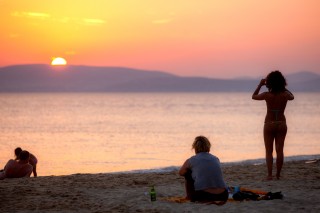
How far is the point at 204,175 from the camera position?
360 inches

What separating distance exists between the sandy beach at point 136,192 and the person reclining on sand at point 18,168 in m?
0.58

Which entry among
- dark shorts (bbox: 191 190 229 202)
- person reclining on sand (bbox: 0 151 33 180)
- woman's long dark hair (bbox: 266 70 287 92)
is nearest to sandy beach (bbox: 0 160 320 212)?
dark shorts (bbox: 191 190 229 202)

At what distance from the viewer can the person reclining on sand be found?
13305 mm

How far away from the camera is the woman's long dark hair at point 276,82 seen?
37.1ft

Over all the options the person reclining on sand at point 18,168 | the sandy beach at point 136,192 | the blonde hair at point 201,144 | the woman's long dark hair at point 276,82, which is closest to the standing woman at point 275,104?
the woman's long dark hair at point 276,82

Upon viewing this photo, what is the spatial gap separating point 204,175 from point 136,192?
2.14m

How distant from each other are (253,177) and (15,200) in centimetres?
498

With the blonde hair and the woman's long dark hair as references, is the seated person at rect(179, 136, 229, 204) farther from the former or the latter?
the woman's long dark hair

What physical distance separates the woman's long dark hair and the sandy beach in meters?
1.75

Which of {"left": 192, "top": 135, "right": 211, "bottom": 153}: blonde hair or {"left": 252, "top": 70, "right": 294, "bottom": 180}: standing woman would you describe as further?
{"left": 252, "top": 70, "right": 294, "bottom": 180}: standing woman

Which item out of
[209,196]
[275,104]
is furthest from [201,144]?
[275,104]

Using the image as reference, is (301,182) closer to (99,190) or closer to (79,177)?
(99,190)

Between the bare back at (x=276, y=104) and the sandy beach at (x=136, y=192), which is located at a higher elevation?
the bare back at (x=276, y=104)

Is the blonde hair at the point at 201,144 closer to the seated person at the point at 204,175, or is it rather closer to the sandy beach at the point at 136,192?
the seated person at the point at 204,175
